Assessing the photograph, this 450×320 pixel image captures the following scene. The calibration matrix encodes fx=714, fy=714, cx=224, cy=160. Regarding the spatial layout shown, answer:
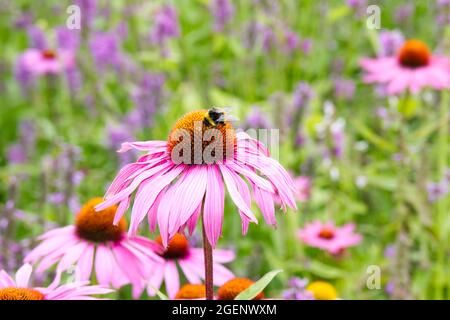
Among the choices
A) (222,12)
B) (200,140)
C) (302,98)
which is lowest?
(200,140)

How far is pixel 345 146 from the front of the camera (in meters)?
2.26

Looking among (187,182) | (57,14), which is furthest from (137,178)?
(57,14)

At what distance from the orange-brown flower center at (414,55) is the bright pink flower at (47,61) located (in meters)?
1.34

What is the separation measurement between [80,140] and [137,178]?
1.89m

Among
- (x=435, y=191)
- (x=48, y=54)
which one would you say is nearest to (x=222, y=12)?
(x=48, y=54)

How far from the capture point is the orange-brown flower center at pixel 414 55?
2156 mm

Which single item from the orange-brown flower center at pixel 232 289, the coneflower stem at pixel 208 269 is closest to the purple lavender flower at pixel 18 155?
the orange-brown flower center at pixel 232 289

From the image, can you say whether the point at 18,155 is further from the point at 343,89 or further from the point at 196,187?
the point at 196,187

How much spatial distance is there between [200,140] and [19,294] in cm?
30

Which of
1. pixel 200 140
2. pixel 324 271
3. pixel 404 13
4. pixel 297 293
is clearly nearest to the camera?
pixel 200 140

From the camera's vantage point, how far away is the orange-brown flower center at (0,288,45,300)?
89 cm

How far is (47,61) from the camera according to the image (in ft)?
9.55

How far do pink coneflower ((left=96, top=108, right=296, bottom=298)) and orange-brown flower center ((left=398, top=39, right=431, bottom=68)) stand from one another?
132 centimetres

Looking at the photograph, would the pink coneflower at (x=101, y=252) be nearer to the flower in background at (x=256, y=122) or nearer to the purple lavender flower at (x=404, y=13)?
the flower in background at (x=256, y=122)
